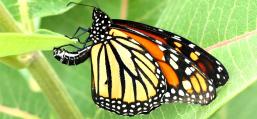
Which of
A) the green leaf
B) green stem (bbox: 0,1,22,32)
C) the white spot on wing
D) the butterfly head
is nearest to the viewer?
the green leaf

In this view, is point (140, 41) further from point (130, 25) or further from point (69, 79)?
point (69, 79)

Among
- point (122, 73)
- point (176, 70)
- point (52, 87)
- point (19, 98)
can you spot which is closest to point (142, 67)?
point (122, 73)

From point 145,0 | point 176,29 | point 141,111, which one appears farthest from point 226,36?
point 145,0

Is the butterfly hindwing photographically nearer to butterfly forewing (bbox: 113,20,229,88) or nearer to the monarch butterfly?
the monarch butterfly

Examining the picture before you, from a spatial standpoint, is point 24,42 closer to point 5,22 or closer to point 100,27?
point 5,22

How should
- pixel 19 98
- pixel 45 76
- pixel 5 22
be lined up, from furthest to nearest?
pixel 19 98, pixel 45 76, pixel 5 22

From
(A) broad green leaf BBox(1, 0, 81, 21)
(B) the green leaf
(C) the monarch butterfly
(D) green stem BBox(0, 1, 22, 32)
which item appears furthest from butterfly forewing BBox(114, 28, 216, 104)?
(B) the green leaf

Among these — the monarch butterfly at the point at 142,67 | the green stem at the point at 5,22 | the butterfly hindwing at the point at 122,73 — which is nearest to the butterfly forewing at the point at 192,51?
the monarch butterfly at the point at 142,67
